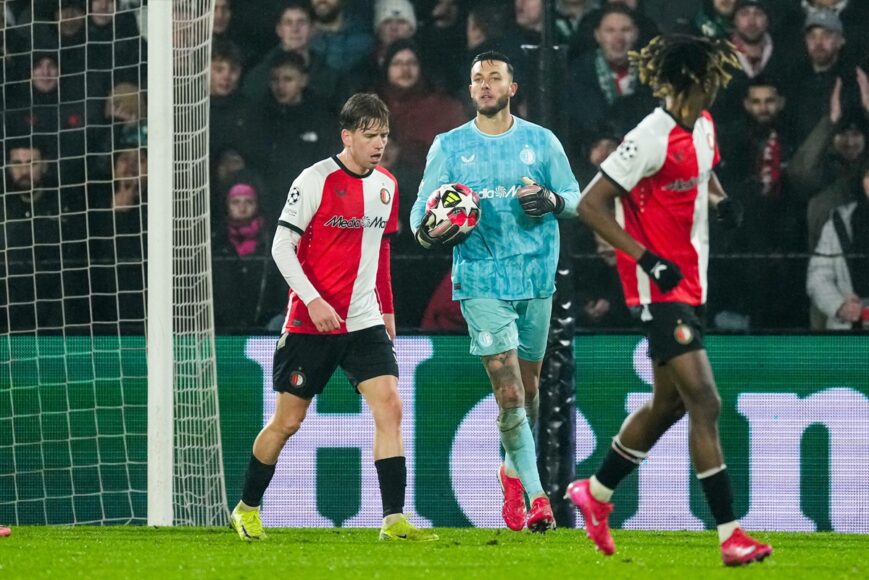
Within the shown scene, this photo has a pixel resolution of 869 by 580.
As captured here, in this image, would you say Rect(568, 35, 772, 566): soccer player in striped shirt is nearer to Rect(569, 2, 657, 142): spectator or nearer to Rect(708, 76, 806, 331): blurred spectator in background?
Rect(708, 76, 806, 331): blurred spectator in background

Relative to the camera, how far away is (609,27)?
9.65 meters

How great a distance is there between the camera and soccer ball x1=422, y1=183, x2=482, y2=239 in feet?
23.6

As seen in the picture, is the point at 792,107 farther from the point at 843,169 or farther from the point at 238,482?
the point at 238,482

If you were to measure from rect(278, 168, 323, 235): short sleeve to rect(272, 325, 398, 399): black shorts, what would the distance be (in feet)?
1.62

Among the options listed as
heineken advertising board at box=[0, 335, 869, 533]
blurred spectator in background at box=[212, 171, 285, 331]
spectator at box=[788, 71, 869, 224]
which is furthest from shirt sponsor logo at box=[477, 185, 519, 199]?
spectator at box=[788, 71, 869, 224]

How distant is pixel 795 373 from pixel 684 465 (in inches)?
30.6

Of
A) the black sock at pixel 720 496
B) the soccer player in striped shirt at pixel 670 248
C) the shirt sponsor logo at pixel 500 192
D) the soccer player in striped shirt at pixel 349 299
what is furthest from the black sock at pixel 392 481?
the black sock at pixel 720 496

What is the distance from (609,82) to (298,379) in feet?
11.3

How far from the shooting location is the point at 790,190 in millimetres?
9258

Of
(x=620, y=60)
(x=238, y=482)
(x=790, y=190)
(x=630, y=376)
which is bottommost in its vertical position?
(x=238, y=482)

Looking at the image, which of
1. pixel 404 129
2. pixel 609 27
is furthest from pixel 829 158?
pixel 404 129

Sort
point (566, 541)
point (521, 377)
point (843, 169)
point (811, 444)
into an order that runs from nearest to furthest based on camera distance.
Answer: point (566, 541)
point (521, 377)
point (811, 444)
point (843, 169)

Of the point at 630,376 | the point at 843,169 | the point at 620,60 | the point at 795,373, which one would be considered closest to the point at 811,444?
the point at 795,373

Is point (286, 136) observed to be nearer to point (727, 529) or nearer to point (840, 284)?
point (840, 284)
